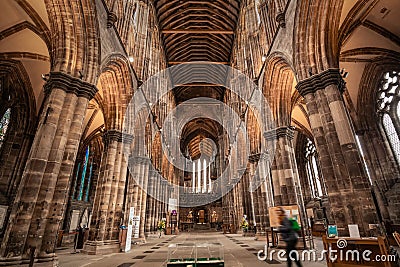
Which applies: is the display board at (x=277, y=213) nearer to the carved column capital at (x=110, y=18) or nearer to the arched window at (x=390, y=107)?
the carved column capital at (x=110, y=18)

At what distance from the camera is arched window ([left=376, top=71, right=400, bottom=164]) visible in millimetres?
13406

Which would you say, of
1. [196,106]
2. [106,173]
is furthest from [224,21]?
[106,173]

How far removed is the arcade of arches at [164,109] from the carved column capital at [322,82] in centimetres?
4

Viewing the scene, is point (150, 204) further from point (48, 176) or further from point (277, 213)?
point (48, 176)

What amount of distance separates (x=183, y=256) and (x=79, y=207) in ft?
74.3

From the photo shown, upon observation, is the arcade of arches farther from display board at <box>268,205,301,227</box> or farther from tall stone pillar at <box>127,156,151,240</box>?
display board at <box>268,205,301,227</box>

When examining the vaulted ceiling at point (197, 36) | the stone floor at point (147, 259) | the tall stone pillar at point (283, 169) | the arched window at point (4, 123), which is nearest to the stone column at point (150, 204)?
the stone floor at point (147, 259)

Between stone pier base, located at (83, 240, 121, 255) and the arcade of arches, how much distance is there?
71mm

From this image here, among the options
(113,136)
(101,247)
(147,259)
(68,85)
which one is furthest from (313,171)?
(68,85)

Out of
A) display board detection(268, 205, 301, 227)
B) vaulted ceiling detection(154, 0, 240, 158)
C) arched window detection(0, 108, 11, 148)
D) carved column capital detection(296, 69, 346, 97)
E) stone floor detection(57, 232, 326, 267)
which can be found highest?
vaulted ceiling detection(154, 0, 240, 158)

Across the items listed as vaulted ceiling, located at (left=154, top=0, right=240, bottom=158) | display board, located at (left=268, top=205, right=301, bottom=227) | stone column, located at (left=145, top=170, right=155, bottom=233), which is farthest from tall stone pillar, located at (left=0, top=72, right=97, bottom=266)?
vaulted ceiling, located at (left=154, top=0, right=240, bottom=158)

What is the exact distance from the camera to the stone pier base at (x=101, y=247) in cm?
807

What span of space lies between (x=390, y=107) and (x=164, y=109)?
19141mm

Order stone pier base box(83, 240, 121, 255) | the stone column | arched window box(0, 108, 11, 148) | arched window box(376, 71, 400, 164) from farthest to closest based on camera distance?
the stone column, arched window box(0, 108, 11, 148), arched window box(376, 71, 400, 164), stone pier base box(83, 240, 121, 255)
